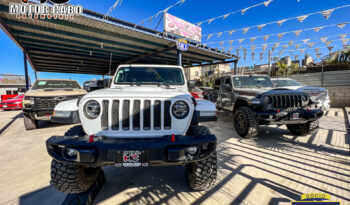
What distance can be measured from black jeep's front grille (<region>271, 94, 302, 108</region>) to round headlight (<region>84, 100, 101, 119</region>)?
3746mm

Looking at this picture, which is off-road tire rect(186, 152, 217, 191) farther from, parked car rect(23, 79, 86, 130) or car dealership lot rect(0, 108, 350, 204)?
parked car rect(23, 79, 86, 130)

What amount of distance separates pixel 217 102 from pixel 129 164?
4.98 meters

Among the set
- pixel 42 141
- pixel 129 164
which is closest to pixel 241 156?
pixel 129 164

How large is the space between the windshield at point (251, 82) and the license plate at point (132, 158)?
4271mm

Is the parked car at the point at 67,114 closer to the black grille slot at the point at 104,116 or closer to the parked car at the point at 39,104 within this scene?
the black grille slot at the point at 104,116

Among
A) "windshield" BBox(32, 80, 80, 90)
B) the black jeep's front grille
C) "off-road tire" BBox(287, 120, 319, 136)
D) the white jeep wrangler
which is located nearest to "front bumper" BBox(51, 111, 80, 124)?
the white jeep wrangler

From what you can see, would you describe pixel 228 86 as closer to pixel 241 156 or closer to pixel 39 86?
pixel 241 156

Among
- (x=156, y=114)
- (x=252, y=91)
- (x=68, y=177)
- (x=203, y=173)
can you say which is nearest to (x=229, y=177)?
(x=203, y=173)

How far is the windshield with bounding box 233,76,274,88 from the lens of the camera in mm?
4824

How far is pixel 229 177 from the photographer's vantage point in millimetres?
2209

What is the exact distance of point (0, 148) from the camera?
10.9 feet

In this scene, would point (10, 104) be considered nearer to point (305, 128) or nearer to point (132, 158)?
point (132, 158)

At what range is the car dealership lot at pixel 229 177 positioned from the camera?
1810 millimetres

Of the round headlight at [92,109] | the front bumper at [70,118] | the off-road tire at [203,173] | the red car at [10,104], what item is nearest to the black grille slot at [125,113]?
the round headlight at [92,109]
